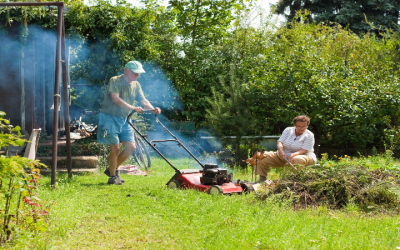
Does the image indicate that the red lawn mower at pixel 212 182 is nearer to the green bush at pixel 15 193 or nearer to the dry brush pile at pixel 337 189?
the dry brush pile at pixel 337 189

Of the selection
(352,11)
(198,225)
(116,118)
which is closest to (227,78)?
(116,118)

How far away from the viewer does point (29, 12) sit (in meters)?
8.98

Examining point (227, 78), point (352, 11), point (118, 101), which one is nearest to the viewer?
point (118, 101)

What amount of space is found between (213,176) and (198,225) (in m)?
1.59

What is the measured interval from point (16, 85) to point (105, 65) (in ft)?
7.51

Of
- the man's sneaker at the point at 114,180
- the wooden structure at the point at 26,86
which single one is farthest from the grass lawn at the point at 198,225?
the wooden structure at the point at 26,86

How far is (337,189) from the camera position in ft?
16.4

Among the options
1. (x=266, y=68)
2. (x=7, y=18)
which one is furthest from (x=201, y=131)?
(x=7, y=18)

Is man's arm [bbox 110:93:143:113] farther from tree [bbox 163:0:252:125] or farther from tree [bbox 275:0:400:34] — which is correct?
tree [bbox 275:0:400:34]

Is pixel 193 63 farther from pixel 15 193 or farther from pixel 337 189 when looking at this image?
pixel 15 193

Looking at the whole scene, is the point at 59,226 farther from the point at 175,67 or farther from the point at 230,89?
the point at 175,67

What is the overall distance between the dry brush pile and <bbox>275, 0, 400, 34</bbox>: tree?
19.9 m

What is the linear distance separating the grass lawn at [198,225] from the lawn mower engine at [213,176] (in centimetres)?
25

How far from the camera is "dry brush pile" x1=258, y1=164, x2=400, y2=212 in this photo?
15.7ft
